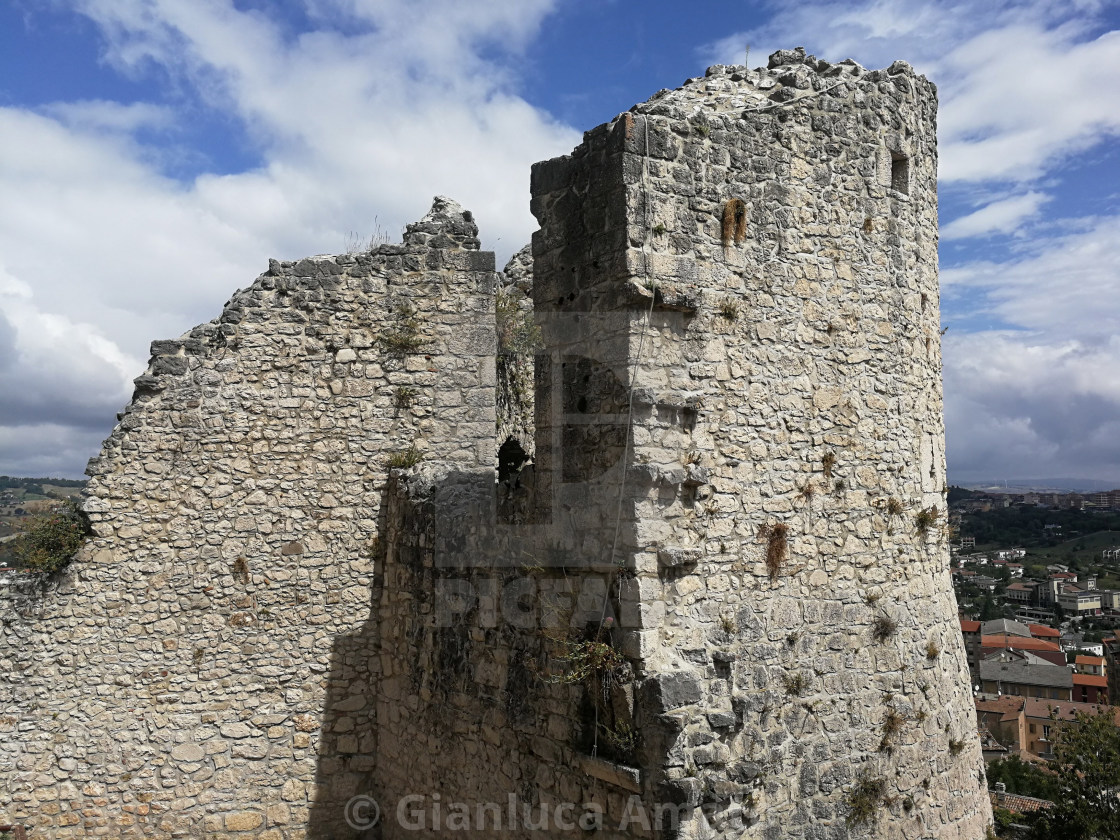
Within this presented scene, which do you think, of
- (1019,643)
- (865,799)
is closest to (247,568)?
(865,799)

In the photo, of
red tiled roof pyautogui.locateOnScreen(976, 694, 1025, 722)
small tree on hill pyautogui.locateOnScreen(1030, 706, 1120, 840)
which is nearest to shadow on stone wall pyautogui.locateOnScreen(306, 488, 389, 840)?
small tree on hill pyautogui.locateOnScreen(1030, 706, 1120, 840)

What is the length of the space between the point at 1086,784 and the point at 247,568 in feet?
27.7

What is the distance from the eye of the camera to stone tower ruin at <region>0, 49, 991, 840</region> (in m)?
5.47

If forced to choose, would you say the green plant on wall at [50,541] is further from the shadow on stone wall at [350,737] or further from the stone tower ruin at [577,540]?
the shadow on stone wall at [350,737]

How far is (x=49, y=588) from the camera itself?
8414mm

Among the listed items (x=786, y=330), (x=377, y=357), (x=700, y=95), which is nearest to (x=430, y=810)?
(x=377, y=357)

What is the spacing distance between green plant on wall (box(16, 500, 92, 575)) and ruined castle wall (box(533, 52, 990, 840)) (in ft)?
18.2

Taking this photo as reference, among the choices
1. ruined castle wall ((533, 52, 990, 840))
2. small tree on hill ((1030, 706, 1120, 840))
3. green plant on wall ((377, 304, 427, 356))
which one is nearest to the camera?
ruined castle wall ((533, 52, 990, 840))

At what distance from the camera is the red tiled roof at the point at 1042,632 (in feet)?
203

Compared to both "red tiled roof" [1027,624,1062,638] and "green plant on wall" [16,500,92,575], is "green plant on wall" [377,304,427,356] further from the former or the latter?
"red tiled roof" [1027,624,1062,638]

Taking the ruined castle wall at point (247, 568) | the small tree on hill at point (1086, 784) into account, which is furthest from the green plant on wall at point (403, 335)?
the small tree on hill at point (1086, 784)

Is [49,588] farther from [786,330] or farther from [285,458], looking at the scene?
[786,330]

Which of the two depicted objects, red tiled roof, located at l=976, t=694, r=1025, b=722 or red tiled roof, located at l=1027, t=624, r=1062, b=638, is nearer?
red tiled roof, located at l=976, t=694, r=1025, b=722

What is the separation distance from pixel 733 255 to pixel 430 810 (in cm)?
547
